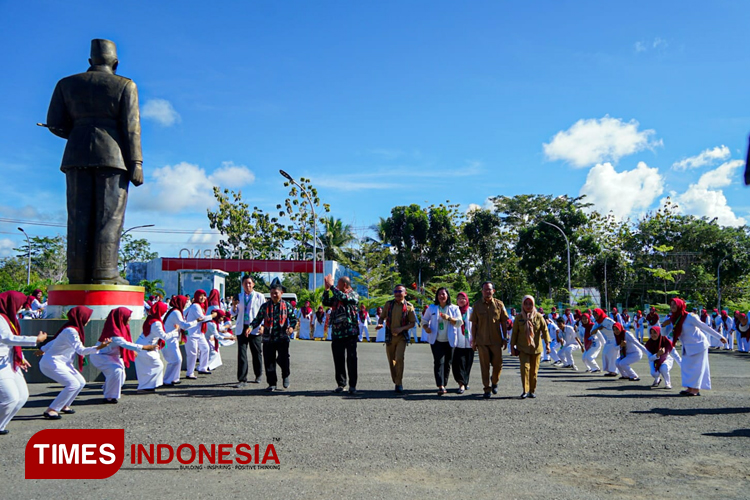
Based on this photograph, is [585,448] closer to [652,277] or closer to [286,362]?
[286,362]

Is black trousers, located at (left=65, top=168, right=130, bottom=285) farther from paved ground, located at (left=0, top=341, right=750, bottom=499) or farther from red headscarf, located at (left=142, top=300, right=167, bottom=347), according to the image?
paved ground, located at (left=0, top=341, right=750, bottom=499)

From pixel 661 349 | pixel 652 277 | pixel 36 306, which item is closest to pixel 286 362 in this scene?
pixel 661 349

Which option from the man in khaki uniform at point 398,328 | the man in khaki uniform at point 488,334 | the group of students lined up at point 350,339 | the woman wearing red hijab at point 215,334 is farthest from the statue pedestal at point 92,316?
the man in khaki uniform at point 488,334

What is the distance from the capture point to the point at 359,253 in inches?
1726

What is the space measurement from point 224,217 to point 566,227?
27.5 metres

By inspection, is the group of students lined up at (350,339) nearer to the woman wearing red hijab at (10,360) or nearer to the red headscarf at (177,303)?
the red headscarf at (177,303)

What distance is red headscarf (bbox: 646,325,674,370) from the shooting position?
10461 millimetres

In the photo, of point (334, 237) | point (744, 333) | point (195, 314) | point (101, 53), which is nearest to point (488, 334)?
point (195, 314)

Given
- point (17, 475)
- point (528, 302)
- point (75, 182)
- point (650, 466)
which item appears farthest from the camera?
point (75, 182)

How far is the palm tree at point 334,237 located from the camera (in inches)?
1892

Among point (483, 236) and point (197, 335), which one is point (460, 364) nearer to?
point (197, 335)

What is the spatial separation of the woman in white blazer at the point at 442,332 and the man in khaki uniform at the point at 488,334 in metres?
0.30

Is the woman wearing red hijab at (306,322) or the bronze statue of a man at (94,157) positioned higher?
the bronze statue of a man at (94,157)

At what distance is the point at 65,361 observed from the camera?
24.3ft
